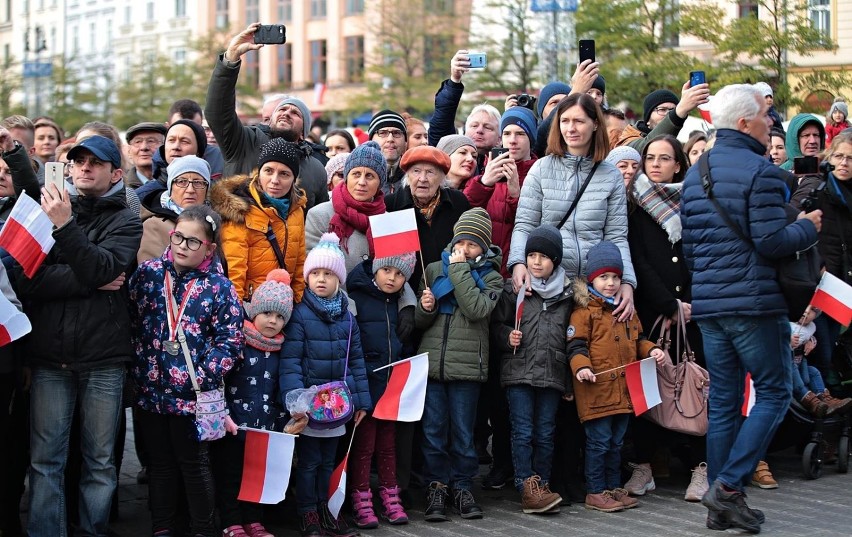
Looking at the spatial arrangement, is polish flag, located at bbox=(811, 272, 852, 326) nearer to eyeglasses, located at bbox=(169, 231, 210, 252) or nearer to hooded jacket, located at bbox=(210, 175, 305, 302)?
hooded jacket, located at bbox=(210, 175, 305, 302)

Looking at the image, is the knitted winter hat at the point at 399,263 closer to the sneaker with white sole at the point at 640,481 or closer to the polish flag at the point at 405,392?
the polish flag at the point at 405,392

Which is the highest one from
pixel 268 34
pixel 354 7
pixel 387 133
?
pixel 354 7

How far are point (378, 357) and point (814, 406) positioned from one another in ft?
10.4

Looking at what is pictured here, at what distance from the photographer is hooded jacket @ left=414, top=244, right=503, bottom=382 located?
745 centimetres

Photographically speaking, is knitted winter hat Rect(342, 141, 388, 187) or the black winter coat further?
knitted winter hat Rect(342, 141, 388, 187)

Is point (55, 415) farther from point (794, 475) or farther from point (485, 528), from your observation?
point (794, 475)

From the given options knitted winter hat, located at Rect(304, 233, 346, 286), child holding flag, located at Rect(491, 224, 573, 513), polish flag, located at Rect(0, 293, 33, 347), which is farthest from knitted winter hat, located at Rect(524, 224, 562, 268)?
polish flag, located at Rect(0, 293, 33, 347)

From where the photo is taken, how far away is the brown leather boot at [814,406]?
8.47 metres

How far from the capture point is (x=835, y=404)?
8.53 metres

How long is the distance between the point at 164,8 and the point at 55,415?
72.1 m

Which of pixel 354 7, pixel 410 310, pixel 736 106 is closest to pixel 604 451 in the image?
pixel 410 310

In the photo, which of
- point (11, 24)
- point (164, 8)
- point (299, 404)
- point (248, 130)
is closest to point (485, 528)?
Result: point (299, 404)

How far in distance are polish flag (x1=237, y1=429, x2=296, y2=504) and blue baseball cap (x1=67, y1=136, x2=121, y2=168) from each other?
1.67 meters

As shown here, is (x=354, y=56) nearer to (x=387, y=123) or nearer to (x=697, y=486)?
(x=387, y=123)
